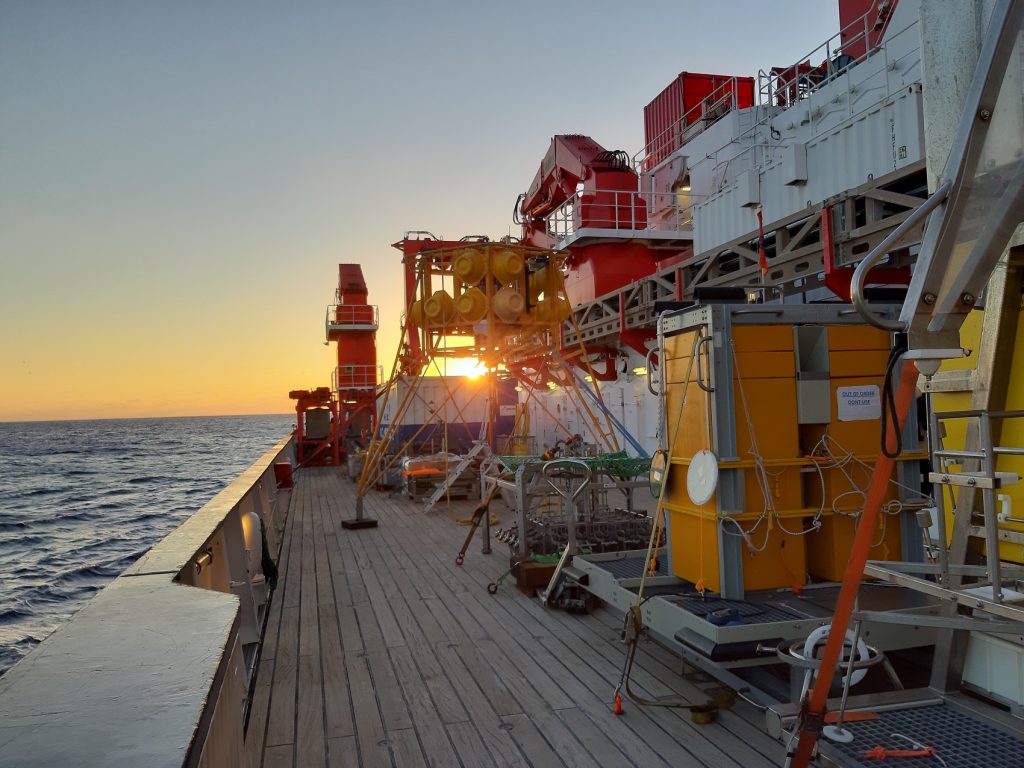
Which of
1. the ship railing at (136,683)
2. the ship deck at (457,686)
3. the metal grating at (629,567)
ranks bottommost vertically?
the ship deck at (457,686)

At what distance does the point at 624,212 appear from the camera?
66.9 ft

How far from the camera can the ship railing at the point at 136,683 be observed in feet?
4.81

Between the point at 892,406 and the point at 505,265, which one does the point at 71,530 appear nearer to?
the point at 505,265

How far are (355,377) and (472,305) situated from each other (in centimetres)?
2164

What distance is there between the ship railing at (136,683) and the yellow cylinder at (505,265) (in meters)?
8.81

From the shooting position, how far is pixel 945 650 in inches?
136

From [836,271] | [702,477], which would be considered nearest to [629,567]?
[702,477]

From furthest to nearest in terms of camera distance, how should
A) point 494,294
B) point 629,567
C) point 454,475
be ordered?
point 454,475
point 494,294
point 629,567

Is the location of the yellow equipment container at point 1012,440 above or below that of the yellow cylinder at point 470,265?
below

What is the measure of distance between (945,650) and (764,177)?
1001cm

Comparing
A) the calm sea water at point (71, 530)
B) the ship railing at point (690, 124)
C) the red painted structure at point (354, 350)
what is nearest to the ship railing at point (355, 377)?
the red painted structure at point (354, 350)

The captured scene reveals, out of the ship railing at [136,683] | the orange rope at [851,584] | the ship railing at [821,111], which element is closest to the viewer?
the ship railing at [136,683]

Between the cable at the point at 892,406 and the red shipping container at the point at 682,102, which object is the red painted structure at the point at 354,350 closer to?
the red shipping container at the point at 682,102

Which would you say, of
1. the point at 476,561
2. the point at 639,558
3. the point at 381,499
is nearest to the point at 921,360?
the point at 639,558
